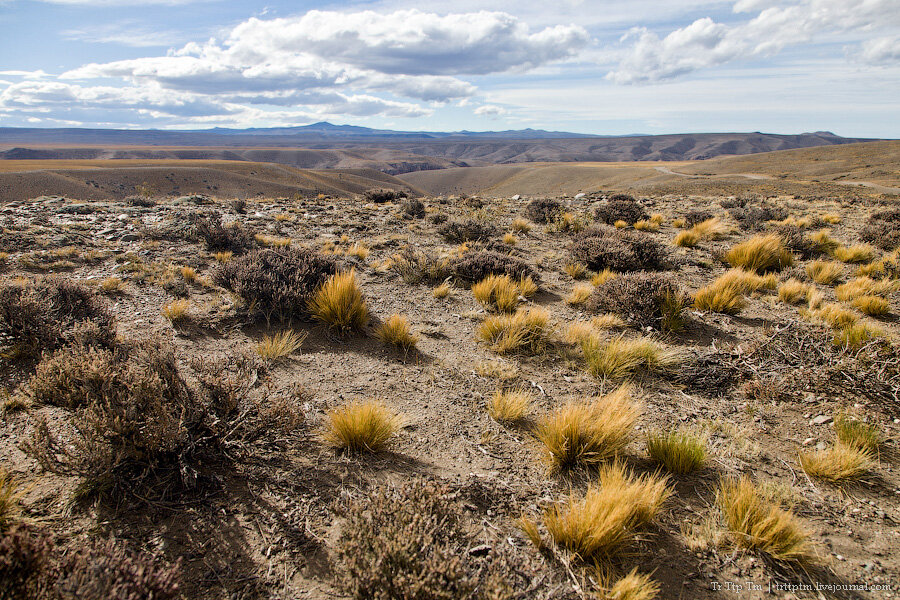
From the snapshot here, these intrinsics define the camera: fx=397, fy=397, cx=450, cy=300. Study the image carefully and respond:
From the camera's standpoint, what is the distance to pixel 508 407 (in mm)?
3400

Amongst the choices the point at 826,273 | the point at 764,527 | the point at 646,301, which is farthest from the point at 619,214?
the point at 764,527

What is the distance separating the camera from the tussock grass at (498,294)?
19.1ft

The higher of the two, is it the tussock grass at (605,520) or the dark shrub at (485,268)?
the dark shrub at (485,268)

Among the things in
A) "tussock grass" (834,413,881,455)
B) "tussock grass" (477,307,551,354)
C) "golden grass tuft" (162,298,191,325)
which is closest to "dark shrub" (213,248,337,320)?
"golden grass tuft" (162,298,191,325)

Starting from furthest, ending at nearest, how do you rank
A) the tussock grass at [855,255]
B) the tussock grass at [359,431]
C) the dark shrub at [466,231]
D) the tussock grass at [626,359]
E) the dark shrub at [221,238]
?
the dark shrub at [466,231]
the dark shrub at [221,238]
the tussock grass at [855,255]
the tussock grass at [626,359]
the tussock grass at [359,431]

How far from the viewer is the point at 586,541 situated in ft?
6.95

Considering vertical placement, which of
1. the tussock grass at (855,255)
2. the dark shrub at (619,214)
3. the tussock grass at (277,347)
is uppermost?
the dark shrub at (619,214)

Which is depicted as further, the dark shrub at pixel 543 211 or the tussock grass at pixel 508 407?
the dark shrub at pixel 543 211

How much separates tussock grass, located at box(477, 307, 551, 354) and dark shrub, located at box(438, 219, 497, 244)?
4.98 meters

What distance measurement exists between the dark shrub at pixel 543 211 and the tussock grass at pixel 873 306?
23.2 ft

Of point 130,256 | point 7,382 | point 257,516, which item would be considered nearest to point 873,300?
point 257,516

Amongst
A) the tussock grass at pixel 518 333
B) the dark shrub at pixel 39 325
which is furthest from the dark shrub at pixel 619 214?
the dark shrub at pixel 39 325

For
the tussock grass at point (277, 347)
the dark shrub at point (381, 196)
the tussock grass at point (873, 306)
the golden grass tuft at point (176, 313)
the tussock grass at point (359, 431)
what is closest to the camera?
the tussock grass at point (359, 431)

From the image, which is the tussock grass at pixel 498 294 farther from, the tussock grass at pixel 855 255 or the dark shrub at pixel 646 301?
the tussock grass at pixel 855 255
